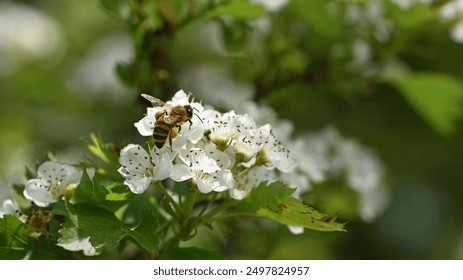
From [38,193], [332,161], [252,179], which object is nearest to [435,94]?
[332,161]

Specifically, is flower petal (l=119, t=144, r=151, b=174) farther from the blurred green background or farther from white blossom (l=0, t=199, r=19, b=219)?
white blossom (l=0, t=199, r=19, b=219)

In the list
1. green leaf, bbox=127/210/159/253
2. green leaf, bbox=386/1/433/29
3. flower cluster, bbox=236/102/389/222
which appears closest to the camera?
green leaf, bbox=127/210/159/253

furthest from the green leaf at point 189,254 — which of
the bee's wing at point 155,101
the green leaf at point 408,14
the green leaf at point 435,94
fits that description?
the green leaf at point 435,94

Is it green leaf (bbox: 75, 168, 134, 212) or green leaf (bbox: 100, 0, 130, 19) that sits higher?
green leaf (bbox: 100, 0, 130, 19)

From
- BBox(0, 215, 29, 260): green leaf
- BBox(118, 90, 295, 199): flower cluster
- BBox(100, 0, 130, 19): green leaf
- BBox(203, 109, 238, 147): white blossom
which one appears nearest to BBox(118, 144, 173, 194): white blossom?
BBox(118, 90, 295, 199): flower cluster

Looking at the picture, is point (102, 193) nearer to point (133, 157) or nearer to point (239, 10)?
point (133, 157)

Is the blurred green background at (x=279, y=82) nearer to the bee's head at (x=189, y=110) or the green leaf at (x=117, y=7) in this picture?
the green leaf at (x=117, y=7)

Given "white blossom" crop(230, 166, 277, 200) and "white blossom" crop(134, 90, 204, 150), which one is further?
"white blossom" crop(230, 166, 277, 200)
